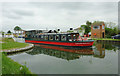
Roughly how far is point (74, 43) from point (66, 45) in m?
2.19

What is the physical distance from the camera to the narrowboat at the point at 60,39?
17759 mm

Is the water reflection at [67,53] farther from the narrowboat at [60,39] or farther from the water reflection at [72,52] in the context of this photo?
the narrowboat at [60,39]

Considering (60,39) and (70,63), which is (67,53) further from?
(60,39)

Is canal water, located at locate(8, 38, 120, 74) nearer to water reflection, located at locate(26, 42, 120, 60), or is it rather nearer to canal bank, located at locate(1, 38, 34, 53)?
water reflection, located at locate(26, 42, 120, 60)

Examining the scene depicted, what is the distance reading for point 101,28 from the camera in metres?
38.3

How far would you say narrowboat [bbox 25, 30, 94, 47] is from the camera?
699 inches

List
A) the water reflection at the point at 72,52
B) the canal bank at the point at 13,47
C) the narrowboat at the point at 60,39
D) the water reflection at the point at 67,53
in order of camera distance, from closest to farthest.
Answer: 1. the water reflection at the point at 67,53
2. the water reflection at the point at 72,52
3. the canal bank at the point at 13,47
4. the narrowboat at the point at 60,39

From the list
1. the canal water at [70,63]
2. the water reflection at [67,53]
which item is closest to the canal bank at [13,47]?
the canal water at [70,63]

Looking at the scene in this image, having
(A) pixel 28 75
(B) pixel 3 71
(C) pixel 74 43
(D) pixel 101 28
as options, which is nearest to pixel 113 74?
(A) pixel 28 75

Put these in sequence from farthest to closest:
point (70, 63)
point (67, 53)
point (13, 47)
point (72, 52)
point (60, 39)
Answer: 1. point (60, 39)
2. point (13, 47)
3. point (72, 52)
4. point (67, 53)
5. point (70, 63)

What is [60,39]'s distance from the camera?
21250mm

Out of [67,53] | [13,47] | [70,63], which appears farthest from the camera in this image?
[13,47]

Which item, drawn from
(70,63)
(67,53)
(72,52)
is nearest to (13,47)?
(67,53)

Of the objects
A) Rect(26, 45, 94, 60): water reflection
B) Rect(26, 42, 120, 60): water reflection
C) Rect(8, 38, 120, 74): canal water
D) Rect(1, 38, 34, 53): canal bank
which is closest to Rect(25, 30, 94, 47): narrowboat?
Rect(26, 42, 120, 60): water reflection
